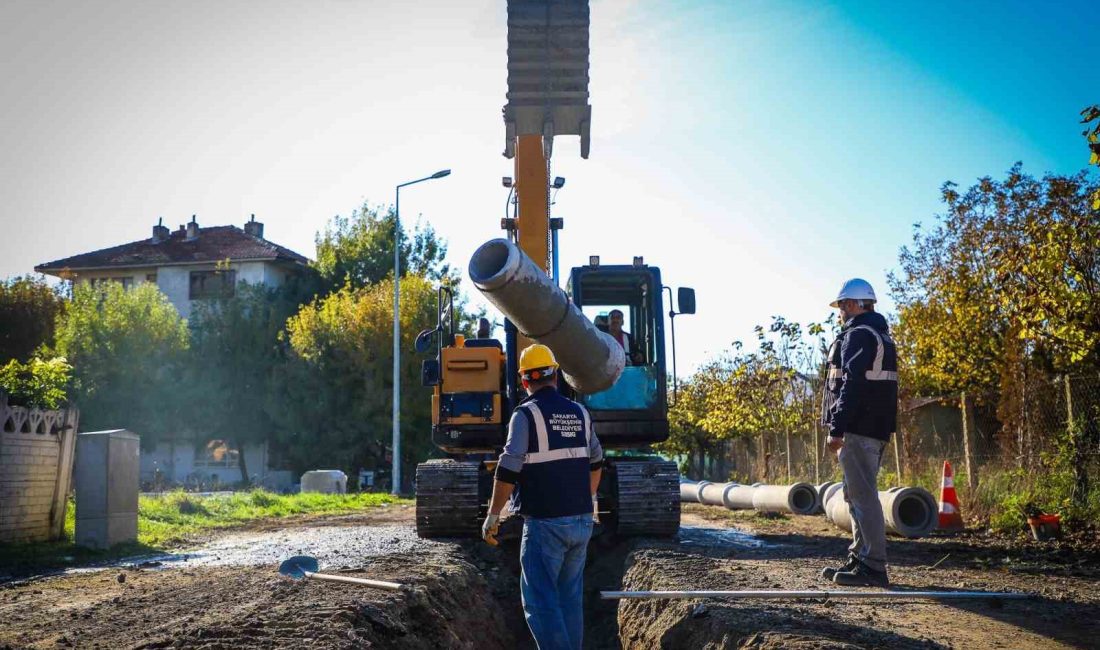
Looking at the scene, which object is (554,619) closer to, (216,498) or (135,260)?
(216,498)

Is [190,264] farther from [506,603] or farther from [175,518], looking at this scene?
[506,603]

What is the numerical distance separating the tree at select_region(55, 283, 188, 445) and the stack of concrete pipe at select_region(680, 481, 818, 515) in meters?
26.8

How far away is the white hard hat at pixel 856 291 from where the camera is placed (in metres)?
7.46

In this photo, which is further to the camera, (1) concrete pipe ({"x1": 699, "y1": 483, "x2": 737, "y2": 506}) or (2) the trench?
(1) concrete pipe ({"x1": 699, "y1": 483, "x2": 737, "y2": 506})

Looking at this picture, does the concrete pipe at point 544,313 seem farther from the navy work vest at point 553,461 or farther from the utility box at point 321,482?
the utility box at point 321,482

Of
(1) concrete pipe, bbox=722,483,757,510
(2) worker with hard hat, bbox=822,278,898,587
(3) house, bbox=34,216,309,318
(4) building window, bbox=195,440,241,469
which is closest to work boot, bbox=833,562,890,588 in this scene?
(2) worker with hard hat, bbox=822,278,898,587

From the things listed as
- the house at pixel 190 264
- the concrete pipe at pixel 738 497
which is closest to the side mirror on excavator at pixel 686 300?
the concrete pipe at pixel 738 497

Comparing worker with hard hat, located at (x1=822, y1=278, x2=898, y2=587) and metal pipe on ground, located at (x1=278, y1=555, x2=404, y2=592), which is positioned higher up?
worker with hard hat, located at (x1=822, y1=278, x2=898, y2=587)

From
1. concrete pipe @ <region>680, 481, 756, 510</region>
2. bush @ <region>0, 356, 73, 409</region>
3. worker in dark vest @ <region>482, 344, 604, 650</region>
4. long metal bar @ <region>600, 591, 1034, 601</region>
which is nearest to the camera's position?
worker in dark vest @ <region>482, 344, 604, 650</region>

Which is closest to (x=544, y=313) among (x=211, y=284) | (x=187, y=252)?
(x=211, y=284)

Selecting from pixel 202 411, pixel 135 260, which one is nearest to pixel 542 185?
pixel 202 411

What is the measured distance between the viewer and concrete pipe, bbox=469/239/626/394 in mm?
5129

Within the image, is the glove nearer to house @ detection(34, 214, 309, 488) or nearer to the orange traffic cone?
the orange traffic cone

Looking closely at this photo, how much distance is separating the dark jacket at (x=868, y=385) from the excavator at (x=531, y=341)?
109 inches
